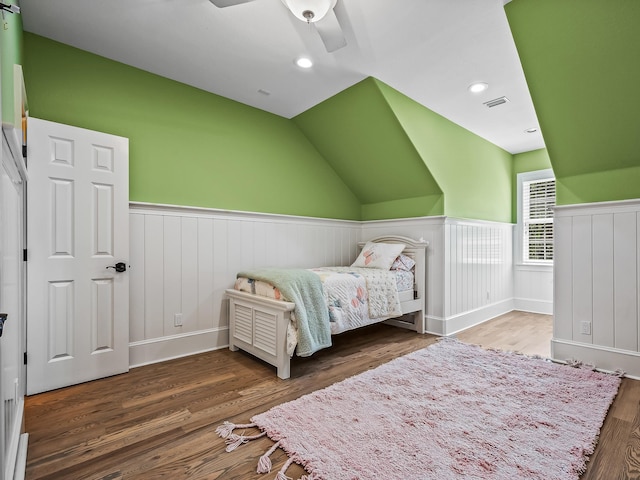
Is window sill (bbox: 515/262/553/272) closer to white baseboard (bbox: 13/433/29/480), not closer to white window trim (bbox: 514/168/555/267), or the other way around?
white window trim (bbox: 514/168/555/267)

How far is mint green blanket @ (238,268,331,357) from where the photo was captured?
2475mm

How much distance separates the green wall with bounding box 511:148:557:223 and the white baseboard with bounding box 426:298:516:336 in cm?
150

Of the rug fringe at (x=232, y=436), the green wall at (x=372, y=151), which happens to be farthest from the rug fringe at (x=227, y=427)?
the green wall at (x=372, y=151)

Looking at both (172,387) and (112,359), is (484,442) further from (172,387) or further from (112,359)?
(112,359)

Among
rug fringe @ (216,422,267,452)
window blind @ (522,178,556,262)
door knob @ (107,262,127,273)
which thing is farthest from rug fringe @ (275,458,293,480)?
window blind @ (522,178,556,262)

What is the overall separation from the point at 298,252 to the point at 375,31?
239 cm

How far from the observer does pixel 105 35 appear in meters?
2.43

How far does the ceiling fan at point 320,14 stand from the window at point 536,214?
4208mm

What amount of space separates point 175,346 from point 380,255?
2375mm

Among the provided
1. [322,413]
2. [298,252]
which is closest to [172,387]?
[322,413]

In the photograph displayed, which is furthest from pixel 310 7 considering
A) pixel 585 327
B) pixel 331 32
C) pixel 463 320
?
pixel 463 320

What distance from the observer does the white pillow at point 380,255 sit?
3858 millimetres

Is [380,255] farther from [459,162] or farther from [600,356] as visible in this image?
[600,356]

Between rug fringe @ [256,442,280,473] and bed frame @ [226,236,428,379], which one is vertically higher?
bed frame @ [226,236,428,379]
